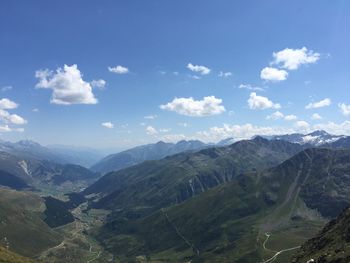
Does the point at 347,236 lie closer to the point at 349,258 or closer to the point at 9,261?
the point at 349,258

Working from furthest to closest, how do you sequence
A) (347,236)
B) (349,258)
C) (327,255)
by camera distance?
(347,236) < (327,255) < (349,258)

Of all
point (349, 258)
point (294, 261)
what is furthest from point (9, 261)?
point (349, 258)

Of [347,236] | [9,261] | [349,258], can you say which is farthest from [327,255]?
[9,261]

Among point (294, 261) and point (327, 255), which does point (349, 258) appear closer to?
point (327, 255)

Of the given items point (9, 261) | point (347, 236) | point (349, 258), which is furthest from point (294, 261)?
point (9, 261)

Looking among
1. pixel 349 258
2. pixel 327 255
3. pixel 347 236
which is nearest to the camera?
pixel 349 258

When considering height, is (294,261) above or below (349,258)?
below

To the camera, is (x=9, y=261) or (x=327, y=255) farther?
(x=9, y=261)

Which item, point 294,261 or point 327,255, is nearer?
point 327,255
